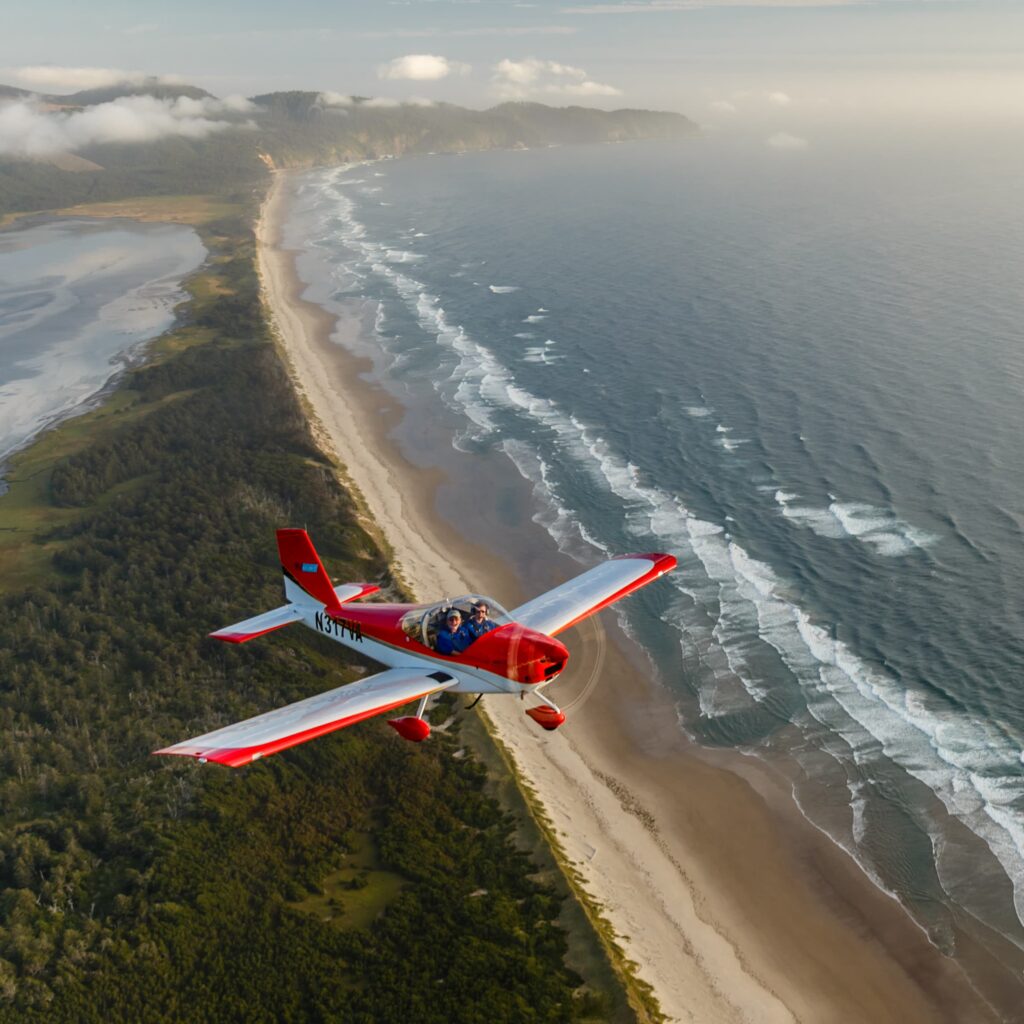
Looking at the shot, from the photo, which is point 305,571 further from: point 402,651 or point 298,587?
point 402,651

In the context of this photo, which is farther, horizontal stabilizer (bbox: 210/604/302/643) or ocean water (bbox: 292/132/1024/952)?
ocean water (bbox: 292/132/1024/952)

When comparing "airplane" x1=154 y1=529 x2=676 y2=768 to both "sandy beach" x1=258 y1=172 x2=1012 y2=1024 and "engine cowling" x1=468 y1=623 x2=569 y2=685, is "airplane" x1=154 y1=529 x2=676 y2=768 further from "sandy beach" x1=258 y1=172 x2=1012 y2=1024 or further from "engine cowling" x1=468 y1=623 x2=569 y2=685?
"sandy beach" x1=258 y1=172 x2=1012 y2=1024

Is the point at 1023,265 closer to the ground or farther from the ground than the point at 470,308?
farther from the ground

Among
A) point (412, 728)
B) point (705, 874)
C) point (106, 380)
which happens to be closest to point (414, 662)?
point (412, 728)

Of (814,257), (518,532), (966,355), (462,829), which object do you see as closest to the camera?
(462,829)

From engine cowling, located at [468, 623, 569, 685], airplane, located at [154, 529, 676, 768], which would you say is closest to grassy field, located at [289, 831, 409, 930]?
airplane, located at [154, 529, 676, 768]

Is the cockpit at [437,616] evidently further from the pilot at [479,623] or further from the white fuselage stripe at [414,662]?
the white fuselage stripe at [414,662]

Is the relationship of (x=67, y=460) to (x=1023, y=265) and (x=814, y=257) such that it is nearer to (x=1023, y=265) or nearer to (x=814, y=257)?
(x=814, y=257)

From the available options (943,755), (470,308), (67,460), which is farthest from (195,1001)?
(470,308)
